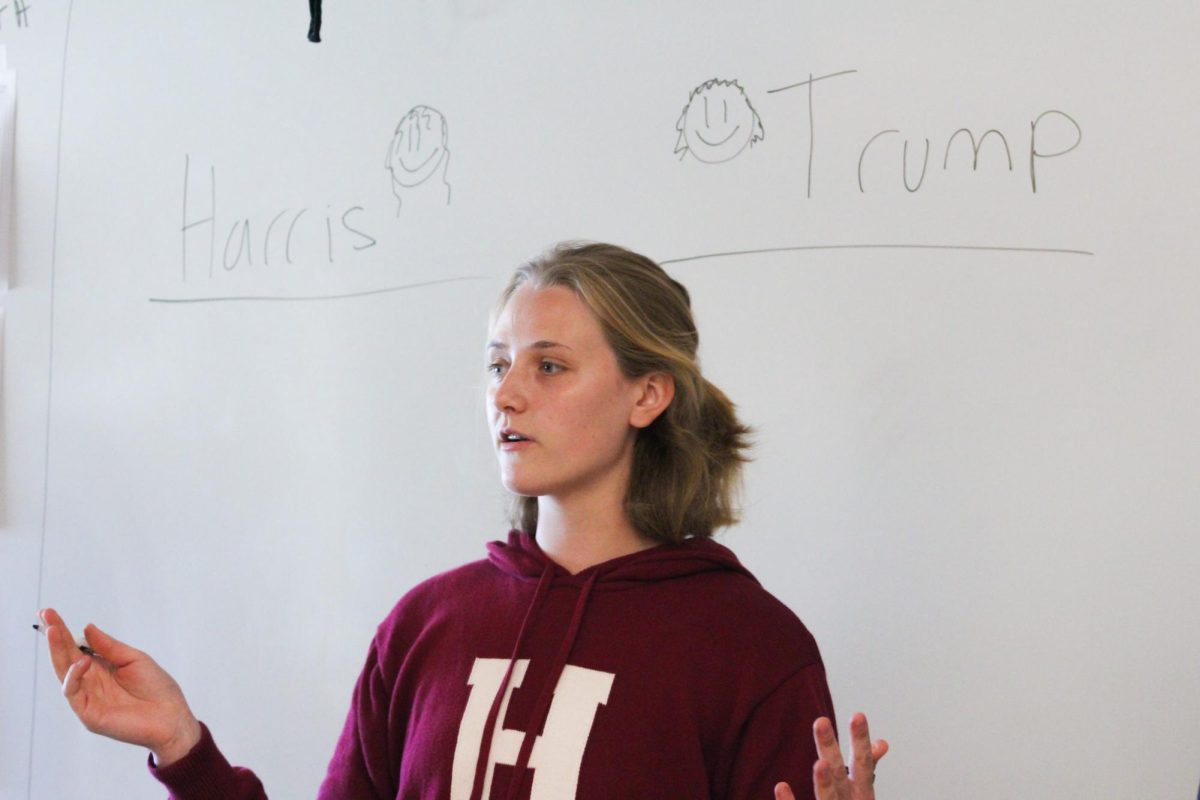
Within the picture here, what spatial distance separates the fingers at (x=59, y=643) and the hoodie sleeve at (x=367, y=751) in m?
0.28

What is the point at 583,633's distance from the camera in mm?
1146

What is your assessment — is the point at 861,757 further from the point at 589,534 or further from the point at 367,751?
the point at 367,751

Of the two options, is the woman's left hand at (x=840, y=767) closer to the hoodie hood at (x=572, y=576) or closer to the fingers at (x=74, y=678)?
the hoodie hood at (x=572, y=576)

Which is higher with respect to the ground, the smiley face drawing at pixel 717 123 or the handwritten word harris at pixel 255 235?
the smiley face drawing at pixel 717 123

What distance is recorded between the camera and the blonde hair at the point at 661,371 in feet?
3.87

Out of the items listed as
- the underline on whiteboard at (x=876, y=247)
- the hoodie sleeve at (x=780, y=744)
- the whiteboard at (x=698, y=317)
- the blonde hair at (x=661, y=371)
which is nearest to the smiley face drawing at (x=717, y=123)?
the whiteboard at (x=698, y=317)

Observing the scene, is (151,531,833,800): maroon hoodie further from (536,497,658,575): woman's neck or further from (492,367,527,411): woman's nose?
(492,367,527,411): woman's nose

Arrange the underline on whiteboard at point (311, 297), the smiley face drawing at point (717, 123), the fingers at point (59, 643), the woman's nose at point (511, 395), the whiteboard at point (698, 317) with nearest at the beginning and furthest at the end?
1. the fingers at point (59, 643)
2. the woman's nose at point (511, 395)
3. the whiteboard at point (698, 317)
4. the smiley face drawing at point (717, 123)
5. the underline on whiteboard at point (311, 297)

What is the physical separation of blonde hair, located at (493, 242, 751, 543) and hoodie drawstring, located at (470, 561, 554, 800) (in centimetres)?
10

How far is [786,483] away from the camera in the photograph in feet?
4.63

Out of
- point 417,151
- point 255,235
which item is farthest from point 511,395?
point 255,235

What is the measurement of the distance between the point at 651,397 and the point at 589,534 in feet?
0.46

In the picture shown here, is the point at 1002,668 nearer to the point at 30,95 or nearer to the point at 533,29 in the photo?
the point at 533,29

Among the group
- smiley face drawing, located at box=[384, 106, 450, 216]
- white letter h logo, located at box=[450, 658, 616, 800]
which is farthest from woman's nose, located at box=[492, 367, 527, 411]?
smiley face drawing, located at box=[384, 106, 450, 216]
